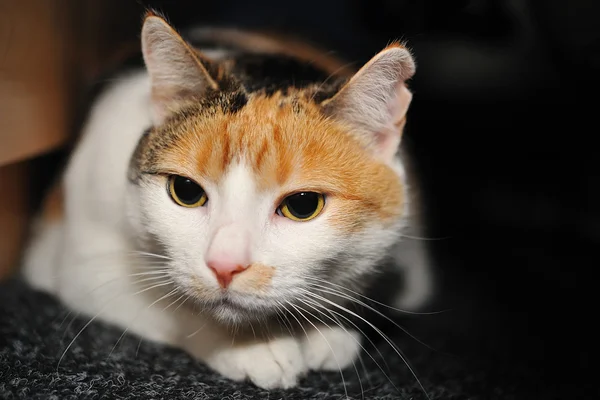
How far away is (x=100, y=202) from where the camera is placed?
1.71 metres

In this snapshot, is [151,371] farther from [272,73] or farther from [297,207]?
[272,73]

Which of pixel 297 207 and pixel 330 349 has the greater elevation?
pixel 297 207

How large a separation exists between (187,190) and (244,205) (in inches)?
7.2

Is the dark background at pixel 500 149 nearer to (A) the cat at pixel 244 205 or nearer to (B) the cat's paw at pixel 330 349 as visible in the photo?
(B) the cat's paw at pixel 330 349

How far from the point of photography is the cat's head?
4.16ft

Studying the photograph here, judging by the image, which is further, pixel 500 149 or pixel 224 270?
pixel 500 149

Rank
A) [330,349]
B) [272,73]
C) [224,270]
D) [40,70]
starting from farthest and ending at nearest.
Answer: [40,70] < [272,73] < [330,349] < [224,270]

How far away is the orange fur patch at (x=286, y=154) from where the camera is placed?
4.38 ft

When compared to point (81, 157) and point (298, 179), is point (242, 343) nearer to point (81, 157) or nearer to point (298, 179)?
point (298, 179)

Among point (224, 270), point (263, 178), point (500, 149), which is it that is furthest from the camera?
point (500, 149)

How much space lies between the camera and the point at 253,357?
1.40 m

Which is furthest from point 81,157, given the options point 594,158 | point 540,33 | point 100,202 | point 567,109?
point 594,158

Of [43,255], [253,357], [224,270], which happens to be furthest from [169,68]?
[43,255]

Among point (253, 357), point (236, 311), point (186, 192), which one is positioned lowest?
point (253, 357)
